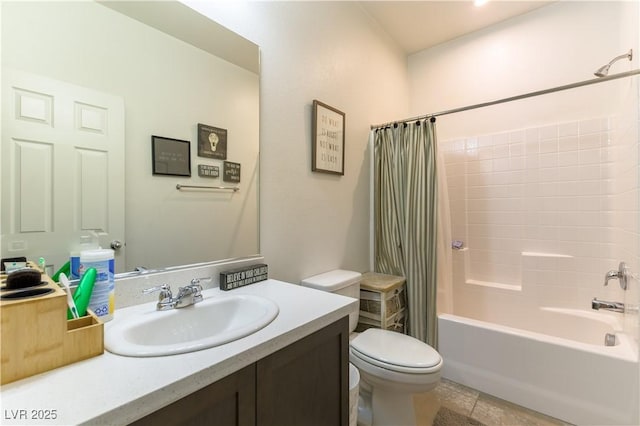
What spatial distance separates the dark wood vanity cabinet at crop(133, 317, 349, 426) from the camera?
1.91ft

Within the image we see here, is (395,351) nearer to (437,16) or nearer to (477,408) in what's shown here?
(477,408)

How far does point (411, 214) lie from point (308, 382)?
4.73 feet

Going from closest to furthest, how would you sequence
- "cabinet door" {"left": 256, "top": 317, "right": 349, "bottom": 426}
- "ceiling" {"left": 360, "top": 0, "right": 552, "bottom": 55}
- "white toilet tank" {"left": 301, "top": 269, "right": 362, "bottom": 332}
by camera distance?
"cabinet door" {"left": 256, "top": 317, "right": 349, "bottom": 426}
"white toilet tank" {"left": 301, "top": 269, "right": 362, "bottom": 332}
"ceiling" {"left": 360, "top": 0, "right": 552, "bottom": 55}

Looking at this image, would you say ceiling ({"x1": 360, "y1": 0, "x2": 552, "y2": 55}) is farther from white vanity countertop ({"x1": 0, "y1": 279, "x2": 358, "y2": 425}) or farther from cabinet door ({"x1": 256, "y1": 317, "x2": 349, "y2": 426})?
white vanity countertop ({"x1": 0, "y1": 279, "x2": 358, "y2": 425})

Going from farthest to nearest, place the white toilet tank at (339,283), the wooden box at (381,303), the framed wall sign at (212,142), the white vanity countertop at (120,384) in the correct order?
the wooden box at (381,303) → the white toilet tank at (339,283) → the framed wall sign at (212,142) → the white vanity countertop at (120,384)

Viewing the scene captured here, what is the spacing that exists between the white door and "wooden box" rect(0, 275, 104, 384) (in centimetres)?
27

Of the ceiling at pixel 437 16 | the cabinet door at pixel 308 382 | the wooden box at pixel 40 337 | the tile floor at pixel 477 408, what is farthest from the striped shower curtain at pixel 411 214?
the wooden box at pixel 40 337

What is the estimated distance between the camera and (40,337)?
55 cm

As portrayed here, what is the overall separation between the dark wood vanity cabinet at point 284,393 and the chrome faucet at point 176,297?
41cm

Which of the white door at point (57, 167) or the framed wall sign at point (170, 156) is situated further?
the framed wall sign at point (170, 156)

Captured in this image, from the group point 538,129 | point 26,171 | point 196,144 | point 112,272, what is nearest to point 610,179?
point 538,129

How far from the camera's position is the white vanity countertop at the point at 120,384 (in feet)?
1.48

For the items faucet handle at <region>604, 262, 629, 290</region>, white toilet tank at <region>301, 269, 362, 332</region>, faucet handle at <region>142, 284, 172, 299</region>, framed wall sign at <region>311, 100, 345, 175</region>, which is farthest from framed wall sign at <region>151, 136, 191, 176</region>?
faucet handle at <region>604, 262, 629, 290</region>

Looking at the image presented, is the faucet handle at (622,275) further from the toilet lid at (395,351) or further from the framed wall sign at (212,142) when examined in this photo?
the framed wall sign at (212,142)
